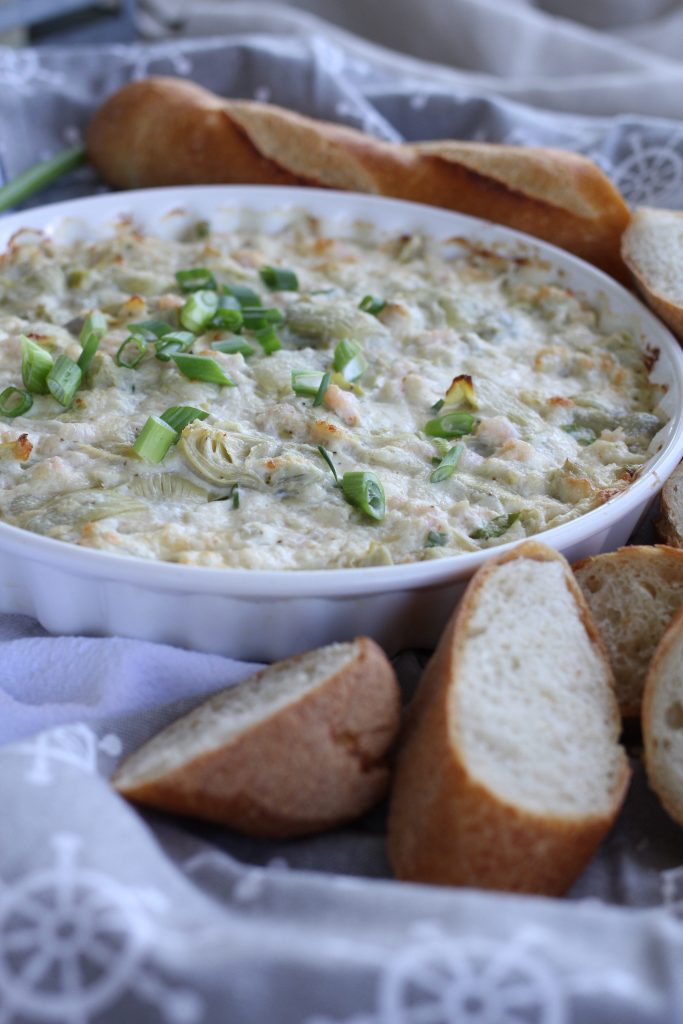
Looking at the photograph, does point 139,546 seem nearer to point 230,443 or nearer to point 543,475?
point 230,443

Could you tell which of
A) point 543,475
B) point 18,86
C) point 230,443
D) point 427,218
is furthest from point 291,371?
point 18,86

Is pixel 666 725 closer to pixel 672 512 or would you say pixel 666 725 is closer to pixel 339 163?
pixel 672 512

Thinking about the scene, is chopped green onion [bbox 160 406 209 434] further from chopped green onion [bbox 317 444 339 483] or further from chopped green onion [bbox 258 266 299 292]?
chopped green onion [bbox 258 266 299 292]

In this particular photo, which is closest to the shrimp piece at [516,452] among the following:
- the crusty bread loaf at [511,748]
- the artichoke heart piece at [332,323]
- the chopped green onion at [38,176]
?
the crusty bread loaf at [511,748]

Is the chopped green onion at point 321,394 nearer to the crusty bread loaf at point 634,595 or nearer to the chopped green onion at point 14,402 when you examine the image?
the chopped green onion at point 14,402

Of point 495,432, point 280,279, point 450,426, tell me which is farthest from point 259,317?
point 495,432
